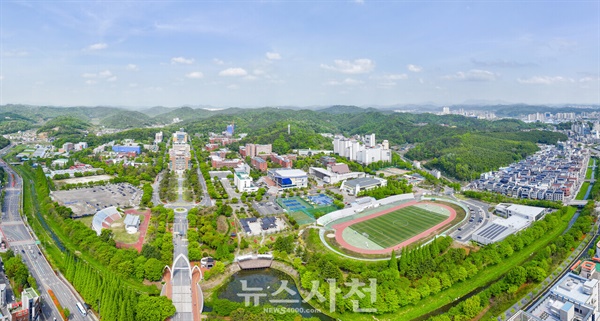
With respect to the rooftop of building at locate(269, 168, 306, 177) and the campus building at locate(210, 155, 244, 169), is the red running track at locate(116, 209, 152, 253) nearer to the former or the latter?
the rooftop of building at locate(269, 168, 306, 177)

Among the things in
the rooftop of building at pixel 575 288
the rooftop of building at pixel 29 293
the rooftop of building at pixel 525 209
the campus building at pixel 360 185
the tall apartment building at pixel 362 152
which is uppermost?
the tall apartment building at pixel 362 152

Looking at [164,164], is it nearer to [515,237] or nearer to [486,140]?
[515,237]

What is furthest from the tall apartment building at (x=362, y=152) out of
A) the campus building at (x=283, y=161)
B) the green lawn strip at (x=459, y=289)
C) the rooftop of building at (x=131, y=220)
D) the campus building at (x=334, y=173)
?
the rooftop of building at (x=131, y=220)

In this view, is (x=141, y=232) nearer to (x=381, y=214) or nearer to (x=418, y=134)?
(x=381, y=214)

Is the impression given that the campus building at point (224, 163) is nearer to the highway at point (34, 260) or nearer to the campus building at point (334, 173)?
the campus building at point (334, 173)

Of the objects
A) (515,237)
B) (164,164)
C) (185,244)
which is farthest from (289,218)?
(164,164)

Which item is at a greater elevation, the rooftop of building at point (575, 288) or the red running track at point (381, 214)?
the rooftop of building at point (575, 288)
